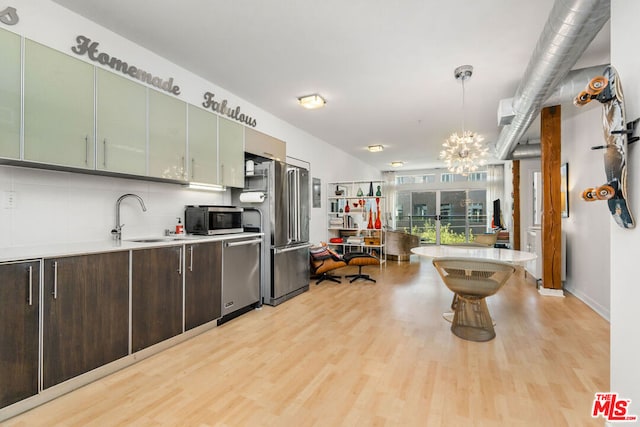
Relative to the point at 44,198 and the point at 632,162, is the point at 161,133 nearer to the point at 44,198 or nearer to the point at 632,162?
the point at 44,198

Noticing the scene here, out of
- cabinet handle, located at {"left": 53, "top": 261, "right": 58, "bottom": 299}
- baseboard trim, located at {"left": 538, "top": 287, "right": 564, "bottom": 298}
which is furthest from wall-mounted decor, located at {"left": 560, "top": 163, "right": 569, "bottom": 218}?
cabinet handle, located at {"left": 53, "top": 261, "right": 58, "bottom": 299}

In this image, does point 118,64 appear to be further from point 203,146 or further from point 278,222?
point 278,222

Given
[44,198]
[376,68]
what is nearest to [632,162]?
[376,68]

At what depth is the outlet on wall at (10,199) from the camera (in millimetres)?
2156

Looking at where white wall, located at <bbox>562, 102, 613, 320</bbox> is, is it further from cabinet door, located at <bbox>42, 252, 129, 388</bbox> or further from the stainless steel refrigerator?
cabinet door, located at <bbox>42, 252, 129, 388</bbox>

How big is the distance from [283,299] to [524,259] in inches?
114

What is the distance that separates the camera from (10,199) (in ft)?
7.14

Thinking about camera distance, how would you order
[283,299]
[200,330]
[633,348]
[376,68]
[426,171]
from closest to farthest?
[633,348]
[200,330]
[376,68]
[283,299]
[426,171]

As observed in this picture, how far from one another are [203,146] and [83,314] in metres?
1.98

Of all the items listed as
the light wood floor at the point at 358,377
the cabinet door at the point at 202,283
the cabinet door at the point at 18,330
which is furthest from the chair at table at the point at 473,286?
the cabinet door at the point at 18,330

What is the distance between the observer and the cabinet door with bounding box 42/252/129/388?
1932mm

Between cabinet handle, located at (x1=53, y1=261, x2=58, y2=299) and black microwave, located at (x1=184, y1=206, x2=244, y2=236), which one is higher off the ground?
black microwave, located at (x1=184, y1=206, x2=244, y2=236)

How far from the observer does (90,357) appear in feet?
7.00

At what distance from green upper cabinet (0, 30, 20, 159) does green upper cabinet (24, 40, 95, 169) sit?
1.8 inches
